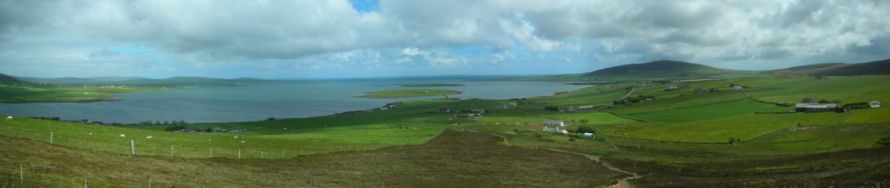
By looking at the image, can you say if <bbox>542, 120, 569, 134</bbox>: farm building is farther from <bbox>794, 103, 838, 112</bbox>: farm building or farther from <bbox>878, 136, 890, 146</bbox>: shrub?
<bbox>878, 136, 890, 146</bbox>: shrub

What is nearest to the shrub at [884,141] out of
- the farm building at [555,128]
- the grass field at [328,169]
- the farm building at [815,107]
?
the grass field at [328,169]

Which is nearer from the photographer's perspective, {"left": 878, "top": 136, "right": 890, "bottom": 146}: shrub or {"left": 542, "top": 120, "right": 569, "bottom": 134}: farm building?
{"left": 878, "top": 136, "right": 890, "bottom": 146}: shrub

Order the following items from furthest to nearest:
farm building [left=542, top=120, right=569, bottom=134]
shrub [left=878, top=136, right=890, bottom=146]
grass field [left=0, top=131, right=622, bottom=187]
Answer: farm building [left=542, top=120, right=569, bottom=134], shrub [left=878, top=136, right=890, bottom=146], grass field [left=0, top=131, right=622, bottom=187]

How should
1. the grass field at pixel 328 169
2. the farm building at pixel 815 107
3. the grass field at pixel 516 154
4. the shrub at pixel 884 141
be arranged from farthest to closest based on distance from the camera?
the farm building at pixel 815 107, the shrub at pixel 884 141, the grass field at pixel 516 154, the grass field at pixel 328 169

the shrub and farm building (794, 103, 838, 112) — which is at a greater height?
farm building (794, 103, 838, 112)

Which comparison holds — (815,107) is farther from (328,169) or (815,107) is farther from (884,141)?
(328,169)

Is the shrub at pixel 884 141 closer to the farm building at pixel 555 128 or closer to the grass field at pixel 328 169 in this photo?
the grass field at pixel 328 169

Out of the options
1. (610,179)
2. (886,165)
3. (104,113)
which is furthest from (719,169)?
(104,113)

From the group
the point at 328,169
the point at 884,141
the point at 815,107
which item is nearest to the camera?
the point at 328,169

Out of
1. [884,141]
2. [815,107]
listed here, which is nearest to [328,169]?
[884,141]

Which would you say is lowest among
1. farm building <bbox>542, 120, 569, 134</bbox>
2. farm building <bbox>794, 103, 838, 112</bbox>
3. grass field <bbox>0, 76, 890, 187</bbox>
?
farm building <bbox>542, 120, 569, 134</bbox>

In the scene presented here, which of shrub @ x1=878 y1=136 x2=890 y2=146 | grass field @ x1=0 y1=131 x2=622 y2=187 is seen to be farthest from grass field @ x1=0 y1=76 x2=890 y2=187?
shrub @ x1=878 y1=136 x2=890 y2=146
